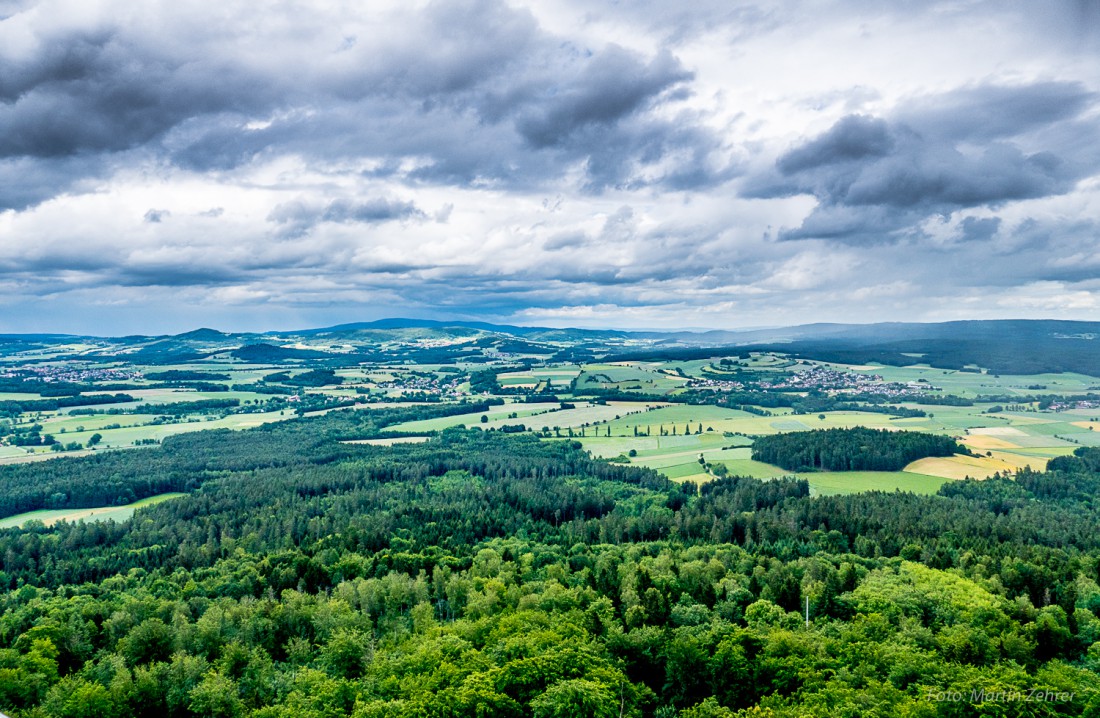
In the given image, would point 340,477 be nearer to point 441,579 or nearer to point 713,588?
point 441,579

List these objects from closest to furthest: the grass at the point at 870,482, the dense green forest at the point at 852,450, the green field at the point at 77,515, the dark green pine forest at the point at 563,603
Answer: the dark green pine forest at the point at 563,603 < the green field at the point at 77,515 < the grass at the point at 870,482 < the dense green forest at the point at 852,450

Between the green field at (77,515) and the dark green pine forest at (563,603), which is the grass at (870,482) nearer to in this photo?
the dark green pine forest at (563,603)

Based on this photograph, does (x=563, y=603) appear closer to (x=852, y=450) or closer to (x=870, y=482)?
(x=870, y=482)

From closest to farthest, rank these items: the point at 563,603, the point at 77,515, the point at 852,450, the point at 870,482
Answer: the point at 563,603, the point at 77,515, the point at 870,482, the point at 852,450

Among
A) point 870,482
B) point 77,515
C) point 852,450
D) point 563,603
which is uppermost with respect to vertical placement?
point 852,450

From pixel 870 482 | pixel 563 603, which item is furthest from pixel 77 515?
pixel 870 482

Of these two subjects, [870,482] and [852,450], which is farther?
[852,450]

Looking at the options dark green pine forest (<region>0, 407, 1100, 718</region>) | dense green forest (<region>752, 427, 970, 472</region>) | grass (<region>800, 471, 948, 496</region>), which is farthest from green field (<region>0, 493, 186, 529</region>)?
dense green forest (<region>752, 427, 970, 472</region>)

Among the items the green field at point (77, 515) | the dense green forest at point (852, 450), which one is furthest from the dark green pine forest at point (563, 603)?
the dense green forest at point (852, 450)
